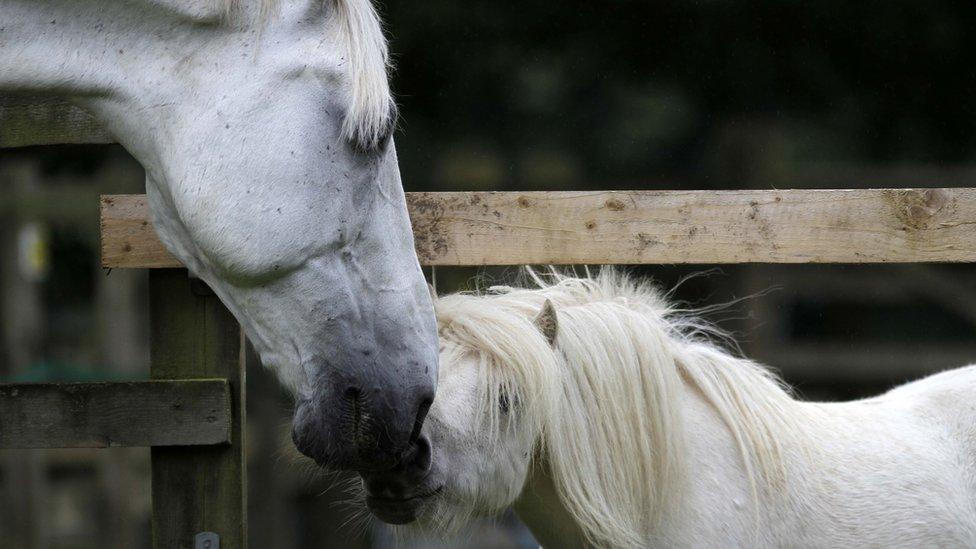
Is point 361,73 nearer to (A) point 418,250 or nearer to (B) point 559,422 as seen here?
(A) point 418,250

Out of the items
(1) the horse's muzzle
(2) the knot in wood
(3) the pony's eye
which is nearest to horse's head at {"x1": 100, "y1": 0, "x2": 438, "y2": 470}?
(1) the horse's muzzle

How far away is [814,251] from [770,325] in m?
2.63

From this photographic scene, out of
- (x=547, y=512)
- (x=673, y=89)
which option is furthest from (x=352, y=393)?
(x=673, y=89)

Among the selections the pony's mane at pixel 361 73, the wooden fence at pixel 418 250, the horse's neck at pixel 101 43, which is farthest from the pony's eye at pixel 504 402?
the horse's neck at pixel 101 43

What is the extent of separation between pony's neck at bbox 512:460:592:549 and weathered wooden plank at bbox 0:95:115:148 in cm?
123

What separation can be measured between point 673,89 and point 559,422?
265 centimetres

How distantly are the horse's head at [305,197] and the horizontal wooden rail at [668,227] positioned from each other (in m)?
0.51

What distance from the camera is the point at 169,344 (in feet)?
6.71

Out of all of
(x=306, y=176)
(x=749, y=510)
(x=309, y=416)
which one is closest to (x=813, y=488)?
(x=749, y=510)

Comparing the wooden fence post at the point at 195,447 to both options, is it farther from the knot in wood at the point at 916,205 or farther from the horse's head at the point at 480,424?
the knot in wood at the point at 916,205

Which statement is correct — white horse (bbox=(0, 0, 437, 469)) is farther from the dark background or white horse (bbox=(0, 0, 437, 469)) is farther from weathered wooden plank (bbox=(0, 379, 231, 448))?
the dark background

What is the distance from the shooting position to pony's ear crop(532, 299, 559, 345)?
2.01 metres

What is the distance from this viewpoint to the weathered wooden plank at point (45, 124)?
1993 mm

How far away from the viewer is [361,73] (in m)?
1.44
